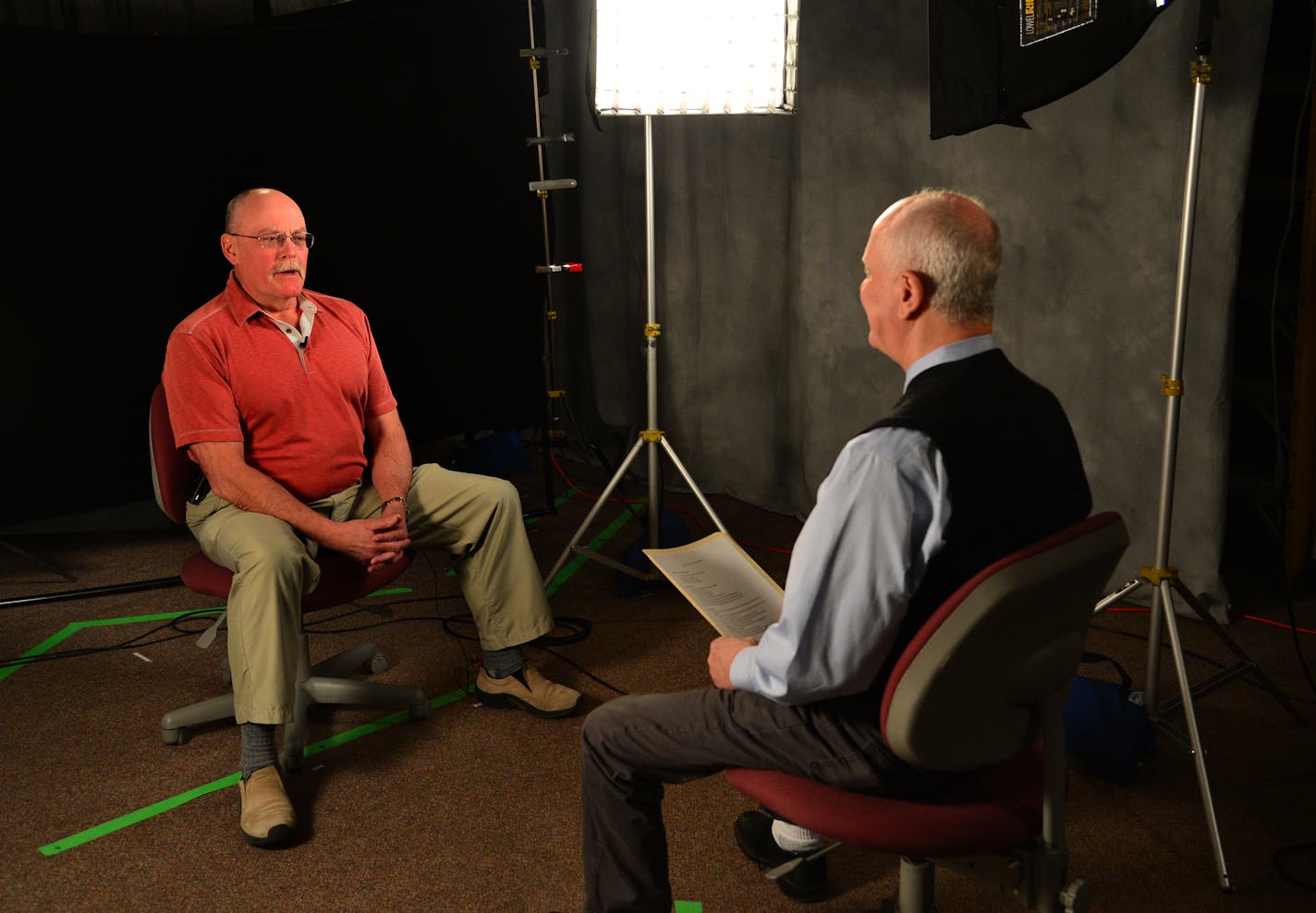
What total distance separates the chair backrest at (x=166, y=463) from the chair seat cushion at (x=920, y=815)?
Result: 5.40ft

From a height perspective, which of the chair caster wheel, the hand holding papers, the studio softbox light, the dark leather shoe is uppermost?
the studio softbox light

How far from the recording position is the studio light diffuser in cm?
287

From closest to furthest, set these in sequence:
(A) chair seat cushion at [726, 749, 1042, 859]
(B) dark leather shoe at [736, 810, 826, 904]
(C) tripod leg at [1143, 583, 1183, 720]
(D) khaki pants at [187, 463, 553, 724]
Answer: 1. (A) chair seat cushion at [726, 749, 1042, 859]
2. (B) dark leather shoe at [736, 810, 826, 904]
3. (D) khaki pants at [187, 463, 553, 724]
4. (C) tripod leg at [1143, 583, 1183, 720]

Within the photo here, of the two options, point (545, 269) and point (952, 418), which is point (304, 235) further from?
point (952, 418)

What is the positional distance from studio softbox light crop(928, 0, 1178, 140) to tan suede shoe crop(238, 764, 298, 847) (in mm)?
2109

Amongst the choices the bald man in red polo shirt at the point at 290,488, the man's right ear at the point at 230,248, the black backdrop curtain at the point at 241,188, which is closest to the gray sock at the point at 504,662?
the bald man in red polo shirt at the point at 290,488

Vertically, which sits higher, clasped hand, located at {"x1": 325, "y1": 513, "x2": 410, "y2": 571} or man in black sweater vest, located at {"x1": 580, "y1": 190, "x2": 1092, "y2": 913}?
man in black sweater vest, located at {"x1": 580, "y1": 190, "x2": 1092, "y2": 913}

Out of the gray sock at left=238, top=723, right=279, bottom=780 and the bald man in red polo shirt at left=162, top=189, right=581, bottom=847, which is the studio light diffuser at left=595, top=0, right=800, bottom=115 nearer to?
the bald man in red polo shirt at left=162, top=189, right=581, bottom=847

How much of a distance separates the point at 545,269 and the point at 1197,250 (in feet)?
6.88

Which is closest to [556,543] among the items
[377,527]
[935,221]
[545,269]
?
[545,269]

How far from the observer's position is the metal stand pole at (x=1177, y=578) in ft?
7.19

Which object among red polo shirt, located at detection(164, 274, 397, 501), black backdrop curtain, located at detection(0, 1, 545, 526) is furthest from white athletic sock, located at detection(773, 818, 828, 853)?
black backdrop curtain, located at detection(0, 1, 545, 526)

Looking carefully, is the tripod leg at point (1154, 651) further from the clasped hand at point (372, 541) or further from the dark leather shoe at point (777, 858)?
the clasped hand at point (372, 541)

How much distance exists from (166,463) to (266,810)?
82 cm
